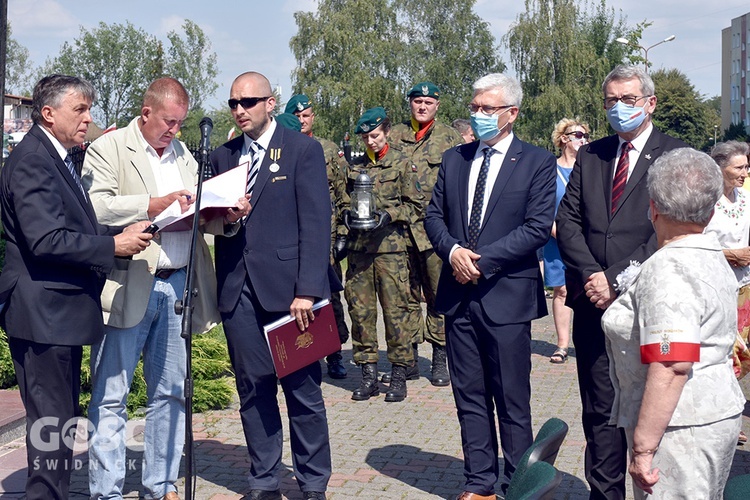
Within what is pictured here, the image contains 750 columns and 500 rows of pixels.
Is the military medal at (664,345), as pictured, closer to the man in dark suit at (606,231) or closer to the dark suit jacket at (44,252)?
the man in dark suit at (606,231)

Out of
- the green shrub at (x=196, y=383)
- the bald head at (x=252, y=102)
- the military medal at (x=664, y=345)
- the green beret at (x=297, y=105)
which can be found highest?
the green beret at (x=297, y=105)

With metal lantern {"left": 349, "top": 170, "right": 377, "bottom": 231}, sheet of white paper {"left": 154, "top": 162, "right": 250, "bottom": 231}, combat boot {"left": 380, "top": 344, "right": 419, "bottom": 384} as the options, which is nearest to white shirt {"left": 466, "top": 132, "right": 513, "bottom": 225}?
sheet of white paper {"left": 154, "top": 162, "right": 250, "bottom": 231}

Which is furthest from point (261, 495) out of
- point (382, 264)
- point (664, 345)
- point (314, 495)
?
point (382, 264)

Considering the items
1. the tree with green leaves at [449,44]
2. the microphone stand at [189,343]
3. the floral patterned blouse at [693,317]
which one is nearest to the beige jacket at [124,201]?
the microphone stand at [189,343]

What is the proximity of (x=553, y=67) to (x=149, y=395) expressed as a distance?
5428cm

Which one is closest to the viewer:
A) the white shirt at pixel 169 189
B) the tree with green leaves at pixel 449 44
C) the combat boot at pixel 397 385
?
the white shirt at pixel 169 189

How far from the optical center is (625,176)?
502cm

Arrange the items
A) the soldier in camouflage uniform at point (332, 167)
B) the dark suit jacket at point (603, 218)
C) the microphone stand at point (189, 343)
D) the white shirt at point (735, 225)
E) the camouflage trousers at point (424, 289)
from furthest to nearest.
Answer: the soldier in camouflage uniform at point (332, 167), the camouflage trousers at point (424, 289), the white shirt at point (735, 225), the dark suit jacket at point (603, 218), the microphone stand at point (189, 343)

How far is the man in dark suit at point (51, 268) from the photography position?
14.7ft

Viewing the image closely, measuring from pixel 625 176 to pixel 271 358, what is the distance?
2.14m

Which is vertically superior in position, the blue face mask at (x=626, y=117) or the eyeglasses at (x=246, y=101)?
the eyeglasses at (x=246, y=101)

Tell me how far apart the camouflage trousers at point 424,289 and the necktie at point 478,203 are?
2.89 meters

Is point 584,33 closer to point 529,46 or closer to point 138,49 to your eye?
point 529,46

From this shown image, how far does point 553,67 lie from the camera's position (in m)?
57.1
